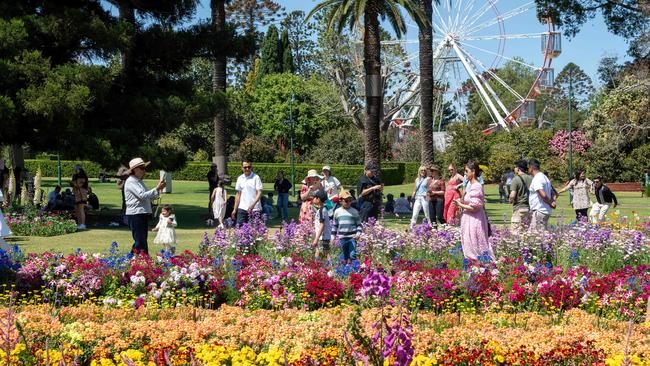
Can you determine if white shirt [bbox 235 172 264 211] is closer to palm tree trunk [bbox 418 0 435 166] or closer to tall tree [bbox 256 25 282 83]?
palm tree trunk [bbox 418 0 435 166]

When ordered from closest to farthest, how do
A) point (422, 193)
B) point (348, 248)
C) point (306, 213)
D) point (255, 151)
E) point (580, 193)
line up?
point (348, 248)
point (306, 213)
point (422, 193)
point (580, 193)
point (255, 151)

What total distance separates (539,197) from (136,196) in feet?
19.5

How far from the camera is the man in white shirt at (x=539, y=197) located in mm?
11422

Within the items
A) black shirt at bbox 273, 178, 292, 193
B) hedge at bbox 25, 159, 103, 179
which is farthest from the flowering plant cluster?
black shirt at bbox 273, 178, 292, 193

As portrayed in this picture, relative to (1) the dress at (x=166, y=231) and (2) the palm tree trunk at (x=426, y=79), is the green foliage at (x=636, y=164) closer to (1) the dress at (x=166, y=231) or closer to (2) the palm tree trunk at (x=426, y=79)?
(2) the palm tree trunk at (x=426, y=79)

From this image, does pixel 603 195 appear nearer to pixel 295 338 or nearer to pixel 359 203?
pixel 359 203

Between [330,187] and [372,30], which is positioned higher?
[372,30]

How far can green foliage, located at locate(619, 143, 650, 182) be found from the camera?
1693 inches

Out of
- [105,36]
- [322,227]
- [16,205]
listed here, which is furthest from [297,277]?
[16,205]

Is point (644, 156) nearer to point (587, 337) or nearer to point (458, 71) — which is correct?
point (458, 71)

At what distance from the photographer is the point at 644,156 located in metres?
43.0

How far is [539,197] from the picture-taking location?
11.6 m

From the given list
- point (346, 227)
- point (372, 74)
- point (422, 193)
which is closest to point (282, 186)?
point (372, 74)

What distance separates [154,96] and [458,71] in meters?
29.8
